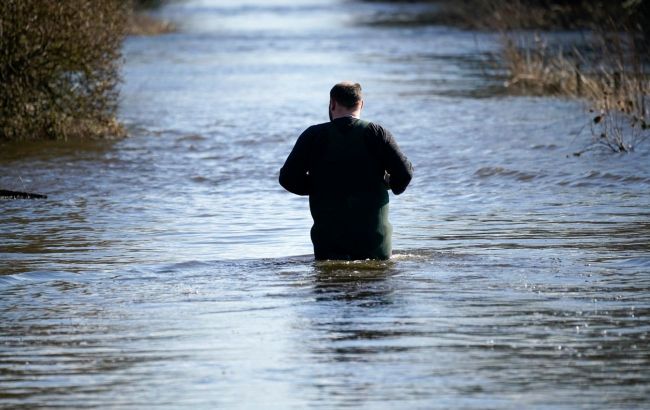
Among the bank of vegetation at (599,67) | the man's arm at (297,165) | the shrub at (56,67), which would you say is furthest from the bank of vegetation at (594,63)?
the man's arm at (297,165)

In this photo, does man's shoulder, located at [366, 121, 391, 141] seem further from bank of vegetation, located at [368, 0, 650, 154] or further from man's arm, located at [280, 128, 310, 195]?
bank of vegetation, located at [368, 0, 650, 154]

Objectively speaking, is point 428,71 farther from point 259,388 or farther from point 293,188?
point 259,388

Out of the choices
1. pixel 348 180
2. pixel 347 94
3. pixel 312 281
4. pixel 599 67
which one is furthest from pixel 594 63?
pixel 312 281

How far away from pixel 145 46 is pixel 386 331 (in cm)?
4132

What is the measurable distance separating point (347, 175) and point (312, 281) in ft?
A: 2.60

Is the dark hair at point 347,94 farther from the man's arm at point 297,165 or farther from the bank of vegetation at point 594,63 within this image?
the bank of vegetation at point 594,63

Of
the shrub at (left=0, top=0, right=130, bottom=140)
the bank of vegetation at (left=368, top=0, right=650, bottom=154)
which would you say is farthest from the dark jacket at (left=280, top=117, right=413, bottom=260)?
the shrub at (left=0, top=0, right=130, bottom=140)

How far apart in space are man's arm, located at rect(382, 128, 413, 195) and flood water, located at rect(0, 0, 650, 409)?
58cm

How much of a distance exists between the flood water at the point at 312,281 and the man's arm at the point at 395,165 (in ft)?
1.91

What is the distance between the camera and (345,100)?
9203mm

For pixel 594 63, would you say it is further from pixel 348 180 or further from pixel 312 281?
pixel 312 281

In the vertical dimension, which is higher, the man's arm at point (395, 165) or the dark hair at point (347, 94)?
the dark hair at point (347, 94)

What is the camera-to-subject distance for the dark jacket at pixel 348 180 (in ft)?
30.4

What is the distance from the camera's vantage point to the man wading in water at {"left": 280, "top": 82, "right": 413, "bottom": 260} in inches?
364
